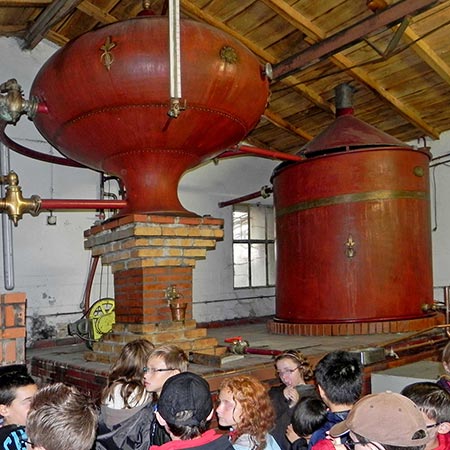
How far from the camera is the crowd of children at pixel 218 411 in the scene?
1.69 meters

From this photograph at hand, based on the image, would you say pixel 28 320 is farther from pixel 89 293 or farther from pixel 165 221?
pixel 165 221

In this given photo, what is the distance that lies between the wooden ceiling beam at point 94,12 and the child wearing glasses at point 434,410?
5.16m

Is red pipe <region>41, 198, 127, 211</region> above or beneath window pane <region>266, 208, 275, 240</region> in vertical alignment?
beneath

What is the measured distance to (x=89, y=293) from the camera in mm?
6180

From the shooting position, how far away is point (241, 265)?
8.33 meters

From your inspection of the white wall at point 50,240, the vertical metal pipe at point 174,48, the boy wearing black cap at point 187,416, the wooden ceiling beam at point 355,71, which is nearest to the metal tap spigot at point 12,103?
the vertical metal pipe at point 174,48

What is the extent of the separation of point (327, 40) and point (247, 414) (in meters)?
4.16

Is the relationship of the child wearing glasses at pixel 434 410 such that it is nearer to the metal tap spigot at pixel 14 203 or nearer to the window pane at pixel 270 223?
the metal tap spigot at pixel 14 203

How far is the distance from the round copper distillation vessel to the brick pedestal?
0.72ft

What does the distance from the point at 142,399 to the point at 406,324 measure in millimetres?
4034

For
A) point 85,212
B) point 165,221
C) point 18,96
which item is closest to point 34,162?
point 85,212

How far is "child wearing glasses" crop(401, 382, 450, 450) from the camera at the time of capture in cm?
218

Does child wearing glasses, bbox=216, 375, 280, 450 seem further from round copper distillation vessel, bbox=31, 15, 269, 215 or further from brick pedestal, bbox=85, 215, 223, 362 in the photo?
round copper distillation vessel, bbox=31, 15, 269, 215

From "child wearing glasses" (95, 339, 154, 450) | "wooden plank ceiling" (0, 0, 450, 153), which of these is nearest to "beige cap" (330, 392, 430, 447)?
"child wearing glasses" (95, 339, 154, 450)
